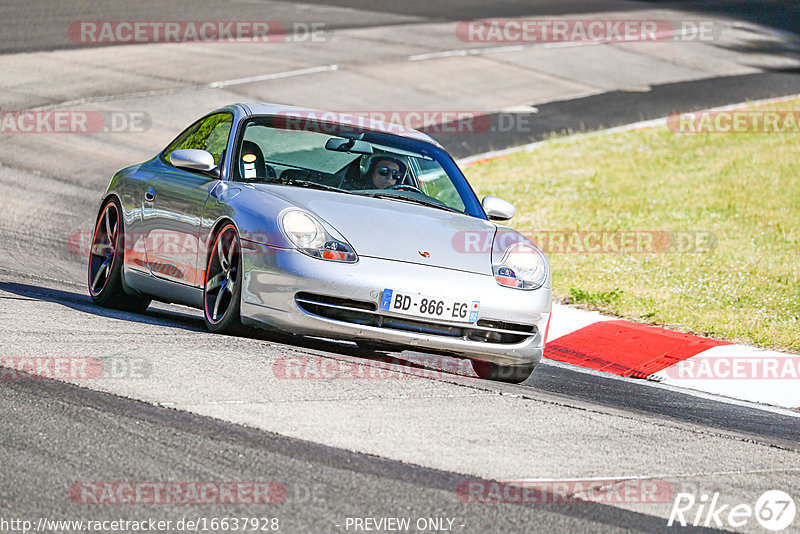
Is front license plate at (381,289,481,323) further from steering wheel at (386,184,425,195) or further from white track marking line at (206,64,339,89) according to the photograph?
white track marking line at (206,64,339,89)

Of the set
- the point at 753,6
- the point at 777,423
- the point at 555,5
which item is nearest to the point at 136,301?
the point at 777,423

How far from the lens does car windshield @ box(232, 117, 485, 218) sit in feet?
24.2

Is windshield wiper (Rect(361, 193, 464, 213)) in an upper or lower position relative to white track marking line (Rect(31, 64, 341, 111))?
upper

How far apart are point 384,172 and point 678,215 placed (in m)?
6.34

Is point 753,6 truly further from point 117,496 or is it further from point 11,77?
point 117,496

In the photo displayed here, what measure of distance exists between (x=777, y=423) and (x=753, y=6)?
106ft

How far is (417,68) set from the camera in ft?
76.3

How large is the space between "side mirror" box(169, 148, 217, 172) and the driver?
1002 mm

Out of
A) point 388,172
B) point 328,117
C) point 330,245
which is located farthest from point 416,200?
point 330,245

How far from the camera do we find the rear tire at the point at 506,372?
7008 mm

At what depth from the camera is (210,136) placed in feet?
26.2

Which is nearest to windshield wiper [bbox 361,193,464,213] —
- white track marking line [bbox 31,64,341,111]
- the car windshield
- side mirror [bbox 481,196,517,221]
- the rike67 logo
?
the car windshield

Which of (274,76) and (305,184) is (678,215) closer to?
(305,184)

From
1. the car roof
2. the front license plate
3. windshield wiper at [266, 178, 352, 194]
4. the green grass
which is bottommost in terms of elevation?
the green grass
